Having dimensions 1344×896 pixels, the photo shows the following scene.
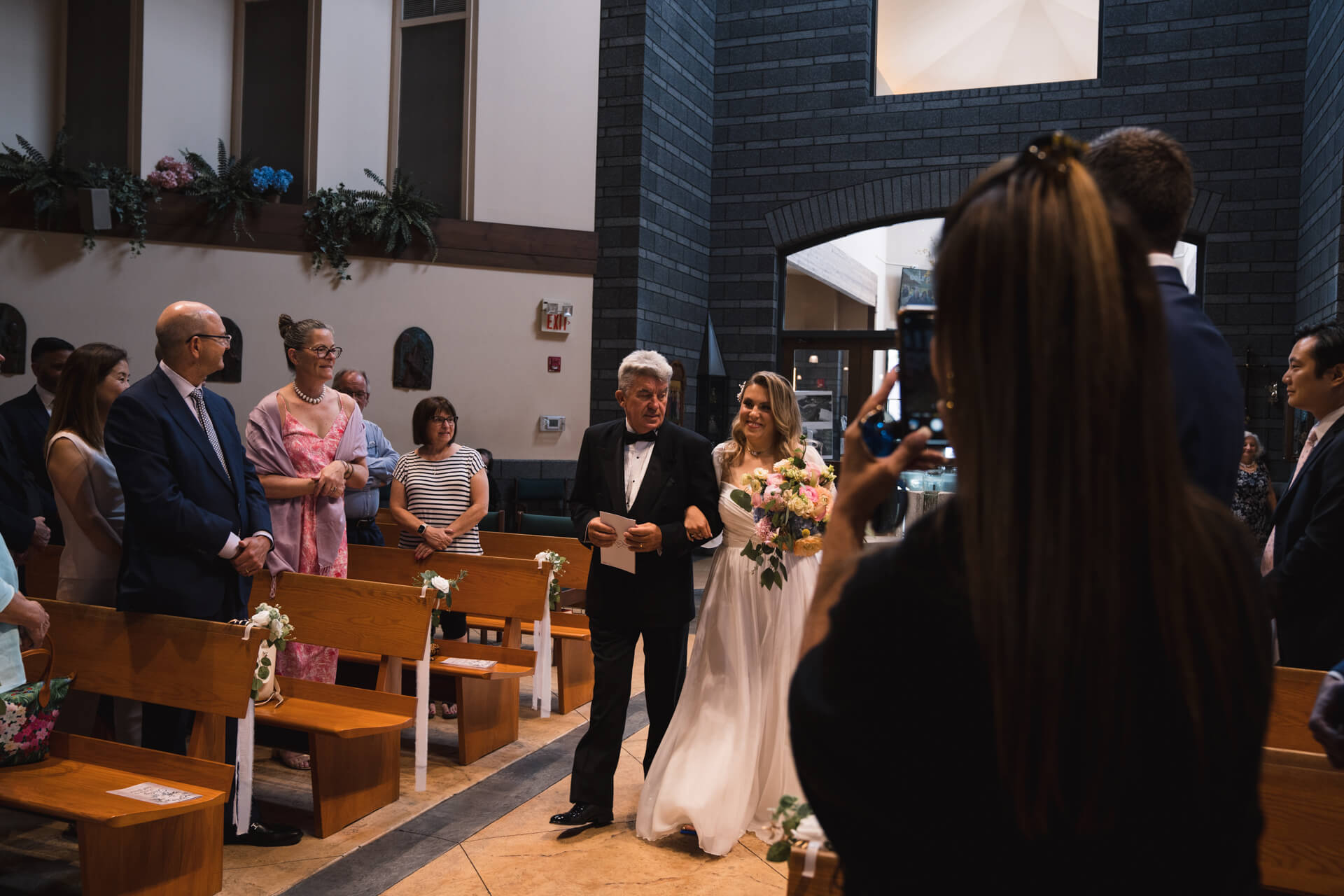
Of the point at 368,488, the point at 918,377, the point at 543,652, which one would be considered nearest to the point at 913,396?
the point at 918,377

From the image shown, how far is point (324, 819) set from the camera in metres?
3.57

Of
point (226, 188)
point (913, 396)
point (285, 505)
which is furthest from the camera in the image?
point (226, 188)

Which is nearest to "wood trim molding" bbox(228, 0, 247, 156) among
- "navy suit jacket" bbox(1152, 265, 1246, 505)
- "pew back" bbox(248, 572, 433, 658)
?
"pew back" bbox(248, 572, 433, 658)

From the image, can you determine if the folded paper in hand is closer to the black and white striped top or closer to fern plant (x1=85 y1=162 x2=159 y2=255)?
the black and white striped top

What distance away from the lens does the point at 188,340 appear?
3.41m

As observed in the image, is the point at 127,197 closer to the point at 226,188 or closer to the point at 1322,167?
the point at 226,188

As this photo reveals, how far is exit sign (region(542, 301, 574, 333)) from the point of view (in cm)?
946

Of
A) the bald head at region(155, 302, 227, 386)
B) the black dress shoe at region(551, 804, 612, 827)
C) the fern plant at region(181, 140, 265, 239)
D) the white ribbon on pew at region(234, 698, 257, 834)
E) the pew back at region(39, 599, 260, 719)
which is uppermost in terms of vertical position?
the fern plant at region(181, 140, 265, 239)

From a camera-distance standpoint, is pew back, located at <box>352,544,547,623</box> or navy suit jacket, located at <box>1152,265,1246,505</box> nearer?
navy suit jacket, located at <box>1152,265,1246,505</box>

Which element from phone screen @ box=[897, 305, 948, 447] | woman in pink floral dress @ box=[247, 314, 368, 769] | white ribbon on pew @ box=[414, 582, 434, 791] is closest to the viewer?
phone screen @ box=[897, 305, 948, 447]

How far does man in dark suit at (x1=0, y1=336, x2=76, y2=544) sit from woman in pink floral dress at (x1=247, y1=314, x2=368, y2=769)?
1145 mm

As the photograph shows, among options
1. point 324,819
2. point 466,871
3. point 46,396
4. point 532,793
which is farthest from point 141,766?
point 46,396

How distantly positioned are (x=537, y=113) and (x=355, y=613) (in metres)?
6.51

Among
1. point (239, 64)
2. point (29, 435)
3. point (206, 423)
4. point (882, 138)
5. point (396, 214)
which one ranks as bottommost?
point (29, 435)
